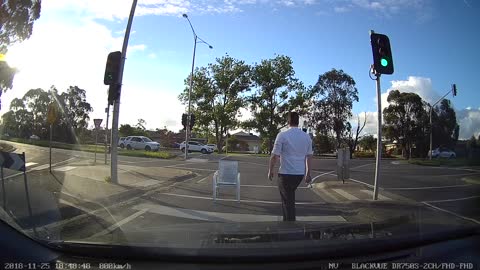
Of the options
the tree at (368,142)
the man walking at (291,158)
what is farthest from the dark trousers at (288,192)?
the tree at (368,142)

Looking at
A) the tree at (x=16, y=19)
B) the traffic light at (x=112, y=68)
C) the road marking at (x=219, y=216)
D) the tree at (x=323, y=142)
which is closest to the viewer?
the road marking at (x=219, y=216)

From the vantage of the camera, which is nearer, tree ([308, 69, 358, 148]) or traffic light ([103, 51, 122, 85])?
traffic light ([103, 51, 122, 85])

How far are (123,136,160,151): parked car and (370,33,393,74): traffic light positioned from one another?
38.7 m

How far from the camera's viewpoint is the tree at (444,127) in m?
59.1

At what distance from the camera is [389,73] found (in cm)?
1155

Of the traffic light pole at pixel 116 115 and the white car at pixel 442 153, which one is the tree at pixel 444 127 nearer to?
the white car at pixel 442 153

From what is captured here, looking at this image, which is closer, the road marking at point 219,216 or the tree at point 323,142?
the road marking at point 219,216

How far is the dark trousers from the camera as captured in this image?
7563 millimetres

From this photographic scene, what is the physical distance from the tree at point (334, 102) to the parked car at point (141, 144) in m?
25.2

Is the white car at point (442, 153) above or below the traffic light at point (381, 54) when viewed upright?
below

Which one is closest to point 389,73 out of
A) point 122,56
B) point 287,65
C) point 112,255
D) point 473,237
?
point 473,237

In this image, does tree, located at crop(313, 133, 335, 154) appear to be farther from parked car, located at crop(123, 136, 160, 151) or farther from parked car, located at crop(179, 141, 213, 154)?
parked car, located at crop(123, 136, 160, 151)

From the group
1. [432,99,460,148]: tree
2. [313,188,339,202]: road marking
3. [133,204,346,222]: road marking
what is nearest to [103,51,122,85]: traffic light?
[133,204,346,222]: road marking

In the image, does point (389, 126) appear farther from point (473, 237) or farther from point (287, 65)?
point (473, 237)
